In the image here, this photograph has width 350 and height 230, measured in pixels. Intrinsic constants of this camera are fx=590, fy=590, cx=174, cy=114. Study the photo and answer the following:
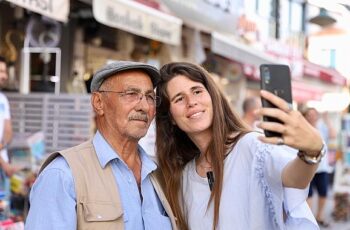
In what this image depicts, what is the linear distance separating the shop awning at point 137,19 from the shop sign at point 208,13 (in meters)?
0.57

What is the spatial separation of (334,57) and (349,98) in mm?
4663

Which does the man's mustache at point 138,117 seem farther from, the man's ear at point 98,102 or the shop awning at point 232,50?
the shop awning at point 232,50

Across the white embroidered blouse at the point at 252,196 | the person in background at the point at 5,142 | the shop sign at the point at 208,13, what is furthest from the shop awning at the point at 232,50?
the white embroidered blouse at the point at 252,196

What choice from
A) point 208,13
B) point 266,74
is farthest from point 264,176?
point 208,13

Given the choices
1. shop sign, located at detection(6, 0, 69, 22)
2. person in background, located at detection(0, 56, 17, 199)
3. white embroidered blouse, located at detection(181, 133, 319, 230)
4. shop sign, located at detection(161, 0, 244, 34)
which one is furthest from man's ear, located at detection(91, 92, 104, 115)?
shop sign, located at detection(161, 0, 244, 34)

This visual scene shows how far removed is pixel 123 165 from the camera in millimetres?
2316

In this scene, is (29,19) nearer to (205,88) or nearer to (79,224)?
(205,88)

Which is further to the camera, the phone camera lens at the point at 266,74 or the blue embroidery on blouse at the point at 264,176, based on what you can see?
the blue embroidery on blouse at the point at 264,176

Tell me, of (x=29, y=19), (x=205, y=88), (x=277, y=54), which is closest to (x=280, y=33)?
(x=277, y=54)

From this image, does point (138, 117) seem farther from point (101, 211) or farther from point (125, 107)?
point (101, 211)

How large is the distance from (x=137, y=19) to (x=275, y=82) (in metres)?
4.53

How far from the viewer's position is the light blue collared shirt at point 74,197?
2.03 meters

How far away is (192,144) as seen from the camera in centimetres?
289

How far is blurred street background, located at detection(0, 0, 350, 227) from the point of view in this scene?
564 cm
